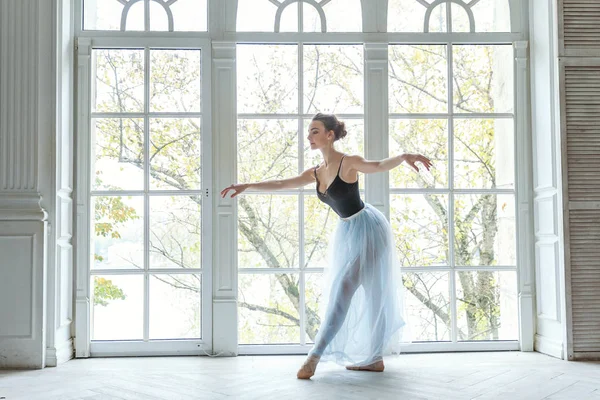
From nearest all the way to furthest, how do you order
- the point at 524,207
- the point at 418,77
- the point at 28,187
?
the point at 28,187
the point at 524,207
the point at 418,77

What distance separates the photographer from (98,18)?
4.17 metres

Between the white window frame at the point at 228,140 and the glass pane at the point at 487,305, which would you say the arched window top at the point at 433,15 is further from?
the glass pane at the point at 487,305

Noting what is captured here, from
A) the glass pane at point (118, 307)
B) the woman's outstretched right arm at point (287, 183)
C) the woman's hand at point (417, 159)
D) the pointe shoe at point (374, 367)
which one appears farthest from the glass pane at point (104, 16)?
the pointe shoe at point (374, 367)

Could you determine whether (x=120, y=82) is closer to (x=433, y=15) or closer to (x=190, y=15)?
(x=190, y=15)

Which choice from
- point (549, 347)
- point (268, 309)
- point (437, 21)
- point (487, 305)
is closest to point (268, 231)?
point (268, 309)

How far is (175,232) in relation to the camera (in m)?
4.13

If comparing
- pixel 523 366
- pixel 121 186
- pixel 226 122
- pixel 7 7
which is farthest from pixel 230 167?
pixel 523 366

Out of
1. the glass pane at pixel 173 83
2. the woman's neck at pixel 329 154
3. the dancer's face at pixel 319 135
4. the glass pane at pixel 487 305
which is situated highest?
the glass pane at pixel 173 83

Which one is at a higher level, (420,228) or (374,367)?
(420,228)

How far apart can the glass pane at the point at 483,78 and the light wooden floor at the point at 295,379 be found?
1.67 metres

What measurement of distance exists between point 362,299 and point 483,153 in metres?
1.47

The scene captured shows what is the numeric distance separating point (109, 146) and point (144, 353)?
137 centimetres

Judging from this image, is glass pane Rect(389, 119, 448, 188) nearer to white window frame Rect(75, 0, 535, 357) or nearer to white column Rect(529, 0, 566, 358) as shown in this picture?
white window frame Rect(75, 0, 535, 357)

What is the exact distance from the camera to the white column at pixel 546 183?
3912 millimetres
